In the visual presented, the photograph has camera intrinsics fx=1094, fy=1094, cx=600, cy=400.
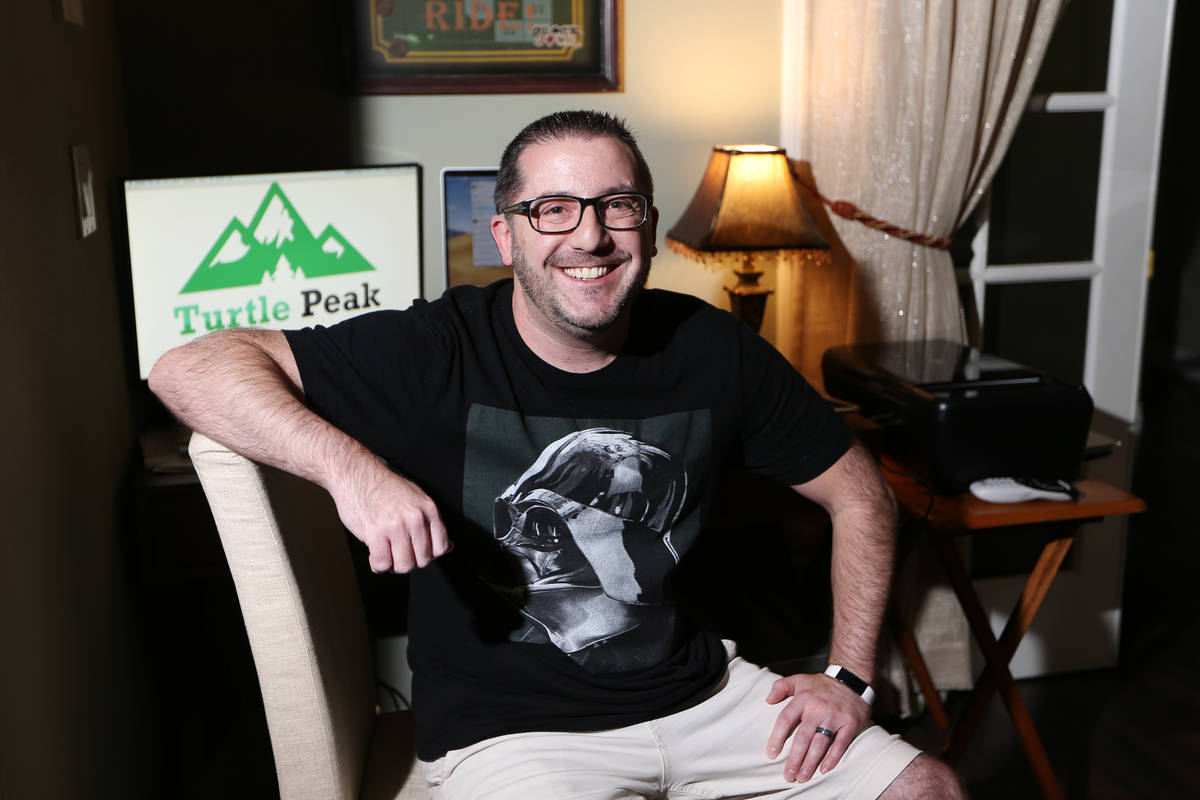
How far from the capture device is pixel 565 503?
1445mm

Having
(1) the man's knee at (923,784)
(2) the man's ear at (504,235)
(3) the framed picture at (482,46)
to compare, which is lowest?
(1) the man's knee at (923,784)

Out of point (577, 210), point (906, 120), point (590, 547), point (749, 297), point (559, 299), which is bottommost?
point (590, 547)

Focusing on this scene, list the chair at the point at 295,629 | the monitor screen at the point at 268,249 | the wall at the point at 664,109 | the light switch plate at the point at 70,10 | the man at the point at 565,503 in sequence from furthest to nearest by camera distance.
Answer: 1. the wall at the point at 664,109
2. the monitor screen at the point at 268,249
3. the light switch plate at the point at 70,10
4. the man at the point at 565,503
5. the chair at the point at 295,629

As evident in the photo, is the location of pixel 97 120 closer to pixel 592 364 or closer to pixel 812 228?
pixel 592 364

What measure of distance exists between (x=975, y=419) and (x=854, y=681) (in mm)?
605

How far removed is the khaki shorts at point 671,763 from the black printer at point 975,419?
2.08 ft

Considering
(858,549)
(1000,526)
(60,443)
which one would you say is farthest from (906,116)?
(60,443)

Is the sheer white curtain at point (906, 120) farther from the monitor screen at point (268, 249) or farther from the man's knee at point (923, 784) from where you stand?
the man's knee at point (923, 784)

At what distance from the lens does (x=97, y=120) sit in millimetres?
1753

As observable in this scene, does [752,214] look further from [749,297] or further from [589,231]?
[589,231]

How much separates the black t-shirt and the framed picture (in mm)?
791

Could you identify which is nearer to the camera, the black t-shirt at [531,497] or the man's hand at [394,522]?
the man's hand at [394,522]

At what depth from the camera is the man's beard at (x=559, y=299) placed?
1.41 m

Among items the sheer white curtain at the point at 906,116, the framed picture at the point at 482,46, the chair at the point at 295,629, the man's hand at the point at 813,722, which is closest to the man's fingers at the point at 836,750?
the man's hand at the point at 813,722
